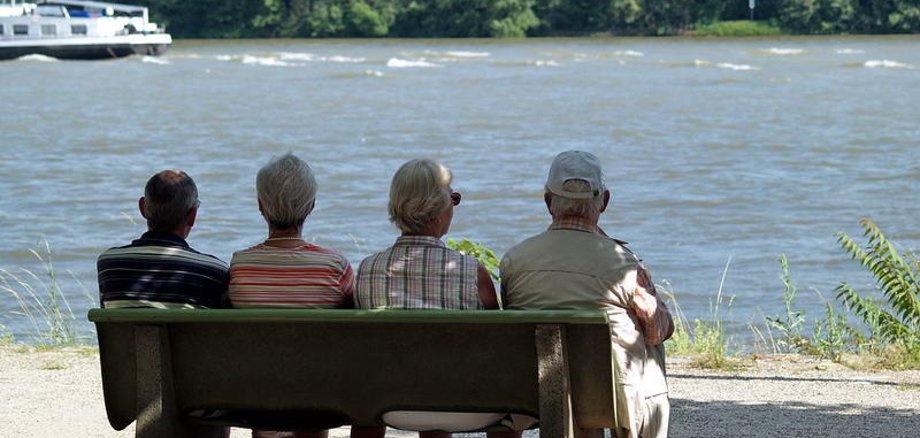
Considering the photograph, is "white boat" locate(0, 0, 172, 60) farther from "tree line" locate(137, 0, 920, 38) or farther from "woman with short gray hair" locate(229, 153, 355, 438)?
"woman with short gray hair" locate(229, 153, 355, 438)

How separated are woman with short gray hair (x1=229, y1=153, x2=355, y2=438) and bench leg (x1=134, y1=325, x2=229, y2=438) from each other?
33 centimetres

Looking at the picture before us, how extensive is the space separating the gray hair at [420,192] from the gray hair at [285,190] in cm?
27

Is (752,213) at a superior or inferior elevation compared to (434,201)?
inferior

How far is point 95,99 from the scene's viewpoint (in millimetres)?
34625

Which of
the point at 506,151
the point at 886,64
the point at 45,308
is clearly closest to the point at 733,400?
the point at 45,308

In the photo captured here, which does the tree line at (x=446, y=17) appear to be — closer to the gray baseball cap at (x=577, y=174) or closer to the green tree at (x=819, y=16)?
the green tree at (x=819, y=16)

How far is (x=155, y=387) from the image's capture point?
3.96 m

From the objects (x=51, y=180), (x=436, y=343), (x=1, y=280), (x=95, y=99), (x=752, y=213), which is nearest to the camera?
(x=436, y=343)

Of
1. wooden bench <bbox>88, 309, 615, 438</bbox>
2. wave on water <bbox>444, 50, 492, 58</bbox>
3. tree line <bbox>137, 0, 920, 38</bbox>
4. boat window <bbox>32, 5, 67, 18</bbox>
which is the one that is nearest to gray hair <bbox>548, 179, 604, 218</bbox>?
wooden bench <bbox>88, 309, 615, 438</bbox>

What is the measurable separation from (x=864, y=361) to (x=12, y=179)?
14.6m

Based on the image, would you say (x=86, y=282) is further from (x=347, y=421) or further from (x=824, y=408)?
(x=347, y=421)

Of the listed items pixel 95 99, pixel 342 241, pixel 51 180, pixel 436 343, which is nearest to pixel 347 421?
pixel 436 343

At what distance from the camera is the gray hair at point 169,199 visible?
4.26 m

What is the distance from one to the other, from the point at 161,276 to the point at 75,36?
52.0 m
